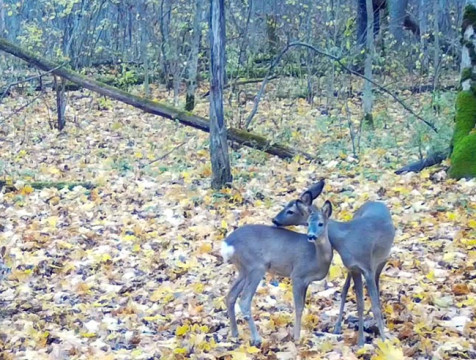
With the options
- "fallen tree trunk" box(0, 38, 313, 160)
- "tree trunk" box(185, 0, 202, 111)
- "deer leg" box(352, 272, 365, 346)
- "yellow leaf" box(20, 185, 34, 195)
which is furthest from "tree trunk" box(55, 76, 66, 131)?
"deer leg" box(352, 272, 365, 346)

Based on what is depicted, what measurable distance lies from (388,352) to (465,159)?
5517 mm

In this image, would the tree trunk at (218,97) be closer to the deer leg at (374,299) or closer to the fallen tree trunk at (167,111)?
the fallen tree trunk at (167,111)

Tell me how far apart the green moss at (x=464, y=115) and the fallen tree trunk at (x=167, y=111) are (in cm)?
260

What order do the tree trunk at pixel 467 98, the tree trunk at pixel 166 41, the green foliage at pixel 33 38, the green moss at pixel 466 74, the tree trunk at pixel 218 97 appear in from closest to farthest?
the tree trunk at pixel 467 98, the tree trunk at pixel 218 97, the green moss at pixel 466 74, the tree trunk at pixel 166 41, the green foliage at pixel 33 38

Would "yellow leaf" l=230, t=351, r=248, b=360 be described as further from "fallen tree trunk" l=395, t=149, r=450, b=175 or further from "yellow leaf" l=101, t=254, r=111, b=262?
"fallen tree trunk" l=395, t=149, r=450, b=175

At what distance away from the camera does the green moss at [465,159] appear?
9.80m

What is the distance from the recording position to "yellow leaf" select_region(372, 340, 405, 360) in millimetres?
4906

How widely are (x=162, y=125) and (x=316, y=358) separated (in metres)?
11.4

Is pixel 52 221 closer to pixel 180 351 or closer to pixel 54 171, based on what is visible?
pixel 54 171

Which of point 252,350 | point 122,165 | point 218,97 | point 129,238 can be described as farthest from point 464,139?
point 252,350

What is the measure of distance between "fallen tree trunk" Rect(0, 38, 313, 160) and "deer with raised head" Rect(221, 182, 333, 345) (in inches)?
254

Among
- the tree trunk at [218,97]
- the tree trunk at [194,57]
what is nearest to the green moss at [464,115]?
the tree trunk at [218,97]

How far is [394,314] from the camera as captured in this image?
596 cm

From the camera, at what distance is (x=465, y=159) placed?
9.88 meters
